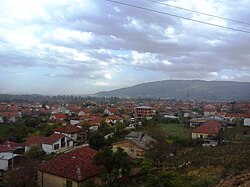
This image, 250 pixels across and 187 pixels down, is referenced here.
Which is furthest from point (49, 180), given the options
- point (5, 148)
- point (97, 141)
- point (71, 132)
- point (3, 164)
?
point (71, 132)

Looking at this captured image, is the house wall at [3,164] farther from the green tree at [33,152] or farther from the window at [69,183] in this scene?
the window at [69,183]

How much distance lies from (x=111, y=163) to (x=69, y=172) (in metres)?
2.33

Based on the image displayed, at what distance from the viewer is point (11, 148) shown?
25.6 metres

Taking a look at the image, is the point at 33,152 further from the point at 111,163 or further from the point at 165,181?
the point at 165,181

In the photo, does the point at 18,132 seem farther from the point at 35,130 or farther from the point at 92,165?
the point at 92,165

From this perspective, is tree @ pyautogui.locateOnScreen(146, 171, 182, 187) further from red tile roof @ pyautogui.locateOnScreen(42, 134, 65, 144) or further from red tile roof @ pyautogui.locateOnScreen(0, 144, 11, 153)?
red tile roof @ pyautogui.locateOnScreen(42, 134, 65, 144)

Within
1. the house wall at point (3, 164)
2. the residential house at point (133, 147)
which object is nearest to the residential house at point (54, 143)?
the house wall at point (3, 164)

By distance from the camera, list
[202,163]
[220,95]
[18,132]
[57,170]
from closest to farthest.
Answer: [57,170] < [202,163] < [18,132] < [220,95]

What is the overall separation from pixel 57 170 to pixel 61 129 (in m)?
19.4

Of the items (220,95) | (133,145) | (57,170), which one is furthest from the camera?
(220,95)

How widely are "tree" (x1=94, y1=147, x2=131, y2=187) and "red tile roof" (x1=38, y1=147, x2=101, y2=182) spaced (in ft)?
3.92

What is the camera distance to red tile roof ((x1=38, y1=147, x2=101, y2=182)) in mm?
14118

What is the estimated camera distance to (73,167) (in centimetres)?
1464

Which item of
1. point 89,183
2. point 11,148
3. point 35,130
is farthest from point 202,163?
point 35,130
